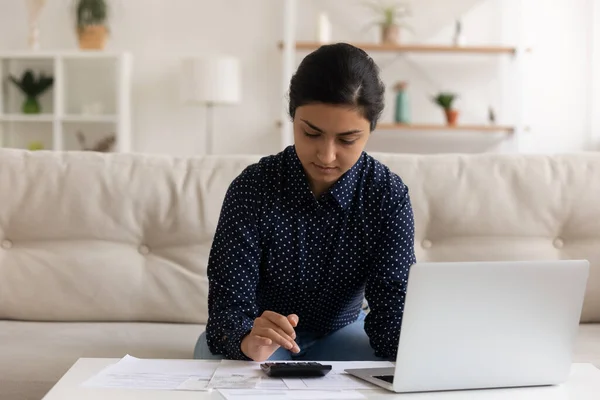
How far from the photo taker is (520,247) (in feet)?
6.51

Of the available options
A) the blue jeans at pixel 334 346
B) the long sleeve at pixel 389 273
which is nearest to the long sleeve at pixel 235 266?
the blue jeans at pixel 334 346

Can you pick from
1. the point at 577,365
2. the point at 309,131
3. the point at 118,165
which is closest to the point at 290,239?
the point at 309,131

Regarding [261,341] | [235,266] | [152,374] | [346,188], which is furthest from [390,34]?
[152,374]

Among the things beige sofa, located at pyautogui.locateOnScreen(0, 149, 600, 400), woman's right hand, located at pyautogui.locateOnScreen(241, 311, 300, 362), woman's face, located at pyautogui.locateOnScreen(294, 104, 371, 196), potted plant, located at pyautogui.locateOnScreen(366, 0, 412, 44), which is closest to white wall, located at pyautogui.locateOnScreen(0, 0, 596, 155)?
potted plant, located at pyautogui.locateOnScreen(366, 0, 412, 44)

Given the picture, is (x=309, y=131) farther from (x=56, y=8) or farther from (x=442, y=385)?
(x=56, y=8)

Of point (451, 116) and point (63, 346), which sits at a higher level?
point (451, 116)

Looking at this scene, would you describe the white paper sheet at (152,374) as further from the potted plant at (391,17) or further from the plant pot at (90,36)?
the plant pot at (90,36)

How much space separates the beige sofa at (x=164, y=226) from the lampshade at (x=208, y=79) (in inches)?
100

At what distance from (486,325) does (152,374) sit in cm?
47

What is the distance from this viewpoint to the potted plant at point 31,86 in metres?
4.78

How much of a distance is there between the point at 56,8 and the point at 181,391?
442 centimetres

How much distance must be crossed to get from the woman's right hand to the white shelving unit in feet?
12.0

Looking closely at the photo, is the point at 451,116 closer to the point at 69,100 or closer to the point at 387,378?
the point at 69,100

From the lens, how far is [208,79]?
455 cm
